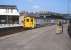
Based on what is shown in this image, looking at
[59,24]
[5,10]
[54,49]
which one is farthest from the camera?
[5,10]

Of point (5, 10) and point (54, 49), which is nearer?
point (54, 49)

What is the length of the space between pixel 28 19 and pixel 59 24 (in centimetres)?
1938

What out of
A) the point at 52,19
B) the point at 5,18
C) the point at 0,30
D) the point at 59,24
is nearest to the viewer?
the point at 0,30

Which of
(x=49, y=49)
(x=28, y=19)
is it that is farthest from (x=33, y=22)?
(x=49, y=49)

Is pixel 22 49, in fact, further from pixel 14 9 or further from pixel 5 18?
pixel 14 9

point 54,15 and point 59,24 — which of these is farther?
point 54,15

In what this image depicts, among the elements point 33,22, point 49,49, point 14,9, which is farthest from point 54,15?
point 49,49

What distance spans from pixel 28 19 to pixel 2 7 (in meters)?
47.5

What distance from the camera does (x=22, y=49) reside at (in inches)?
531

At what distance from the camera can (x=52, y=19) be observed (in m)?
101

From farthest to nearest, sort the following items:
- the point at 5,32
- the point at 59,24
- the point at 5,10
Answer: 1. the point at 5,10
2. the point at 59,24
3. the point at 5,32

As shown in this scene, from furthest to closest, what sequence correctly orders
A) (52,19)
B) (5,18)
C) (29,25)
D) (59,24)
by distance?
1. (52,19)
2. (5,18)
3. (29,25)
4. (59,24)

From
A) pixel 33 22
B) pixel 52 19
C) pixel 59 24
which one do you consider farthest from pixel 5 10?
pixel 59 24

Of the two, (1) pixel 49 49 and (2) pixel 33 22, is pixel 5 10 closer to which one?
(2) pixel 33 22
